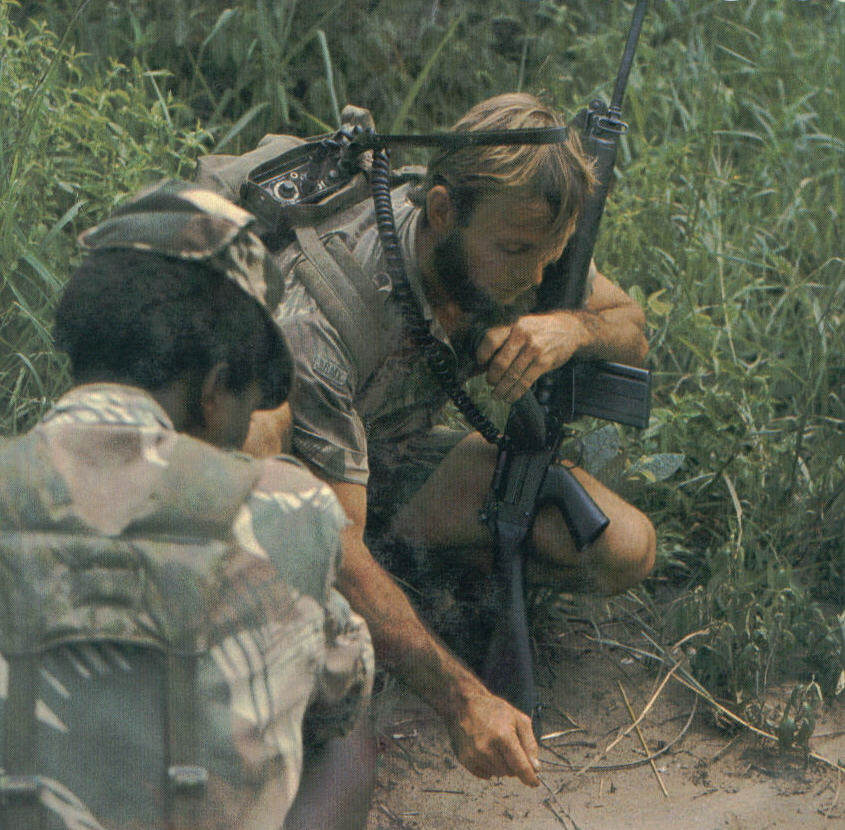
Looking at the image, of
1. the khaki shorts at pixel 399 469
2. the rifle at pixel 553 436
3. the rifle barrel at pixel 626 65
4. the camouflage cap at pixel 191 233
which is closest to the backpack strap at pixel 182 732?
the camouflage cap at pixel 191 233

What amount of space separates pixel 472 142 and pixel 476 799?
1.41 meters

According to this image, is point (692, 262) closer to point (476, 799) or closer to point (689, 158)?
point (689, 158)

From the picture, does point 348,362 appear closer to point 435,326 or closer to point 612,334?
point 435,326

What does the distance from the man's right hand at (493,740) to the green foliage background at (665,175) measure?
0.93 meters

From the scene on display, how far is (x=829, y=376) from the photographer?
3580mm

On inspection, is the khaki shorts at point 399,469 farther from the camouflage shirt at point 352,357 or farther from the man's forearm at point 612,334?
the man's forearm at point 612,334

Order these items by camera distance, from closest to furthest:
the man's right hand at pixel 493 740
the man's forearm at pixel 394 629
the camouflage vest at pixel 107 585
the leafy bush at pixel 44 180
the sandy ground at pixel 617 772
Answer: the camouflage vest at pixel 107 585 → the man's right hand at pixel 493 740 → the man's forearm at pixel 394 629 → the sandy ground at pixel 617 772 → the leafy bush at pixel 44 180

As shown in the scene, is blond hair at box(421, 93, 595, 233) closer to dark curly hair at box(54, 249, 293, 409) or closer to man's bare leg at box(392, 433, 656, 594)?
man's bare leg at box(392, 433, 656, 594)

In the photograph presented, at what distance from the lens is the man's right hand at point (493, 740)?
2.02 metres

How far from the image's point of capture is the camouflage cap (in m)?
1.31

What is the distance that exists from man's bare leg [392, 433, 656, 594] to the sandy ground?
259 millimetres

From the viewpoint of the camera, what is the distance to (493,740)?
2.02 metres

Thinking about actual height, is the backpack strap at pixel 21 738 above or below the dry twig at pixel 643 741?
above

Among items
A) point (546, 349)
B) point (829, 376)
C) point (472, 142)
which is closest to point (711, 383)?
point (829, 376)
